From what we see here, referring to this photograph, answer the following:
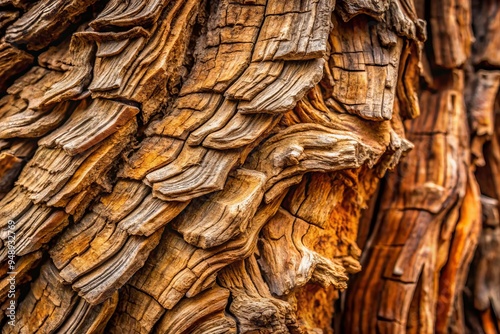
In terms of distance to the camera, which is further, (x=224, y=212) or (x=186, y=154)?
(x=186, y=154)

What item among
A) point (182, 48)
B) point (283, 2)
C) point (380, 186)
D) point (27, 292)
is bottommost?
point (27, 292)

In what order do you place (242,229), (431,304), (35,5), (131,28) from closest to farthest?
(242,229) → (131,28) → (35,5) → (431,304)

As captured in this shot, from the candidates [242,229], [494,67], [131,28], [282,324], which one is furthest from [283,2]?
[494,67]

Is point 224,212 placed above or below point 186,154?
below

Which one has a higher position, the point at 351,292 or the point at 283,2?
the point at 283,2

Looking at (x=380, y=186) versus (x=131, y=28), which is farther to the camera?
(x=380, y=186)

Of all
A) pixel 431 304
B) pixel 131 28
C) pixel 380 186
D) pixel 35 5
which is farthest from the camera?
pixel 380 186

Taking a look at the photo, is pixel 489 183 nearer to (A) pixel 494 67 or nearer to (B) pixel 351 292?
(A) pixel 494 67
